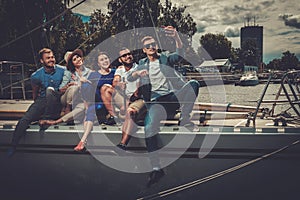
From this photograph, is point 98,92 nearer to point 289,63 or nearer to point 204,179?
point 204,179

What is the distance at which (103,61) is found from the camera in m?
3.40

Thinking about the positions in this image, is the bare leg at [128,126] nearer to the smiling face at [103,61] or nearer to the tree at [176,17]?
the smiling face at [103,61]

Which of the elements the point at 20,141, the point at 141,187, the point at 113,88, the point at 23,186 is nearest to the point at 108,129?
the point at 113,88

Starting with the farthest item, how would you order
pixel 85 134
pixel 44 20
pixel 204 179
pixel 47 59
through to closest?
pixel 44 20 < pixel 47 59 < pixel 85 134 < pixel 204 179

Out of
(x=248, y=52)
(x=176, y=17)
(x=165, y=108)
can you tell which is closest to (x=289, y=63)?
(x=176, y=17)

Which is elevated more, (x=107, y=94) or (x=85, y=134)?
(x=107, y=94)

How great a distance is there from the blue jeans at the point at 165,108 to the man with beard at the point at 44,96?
109cm

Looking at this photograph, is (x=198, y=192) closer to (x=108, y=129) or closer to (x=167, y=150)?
(x=167, y=150)

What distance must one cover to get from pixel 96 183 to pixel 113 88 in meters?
0.99

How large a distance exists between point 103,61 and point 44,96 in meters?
0.77

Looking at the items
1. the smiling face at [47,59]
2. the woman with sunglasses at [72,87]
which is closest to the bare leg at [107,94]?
the woman with sunglasses at [72,87]

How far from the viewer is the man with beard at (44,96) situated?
3344 mm

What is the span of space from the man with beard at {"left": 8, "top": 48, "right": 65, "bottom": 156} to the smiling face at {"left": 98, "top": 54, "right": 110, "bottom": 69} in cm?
52

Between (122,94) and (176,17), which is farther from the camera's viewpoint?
(176,17)
